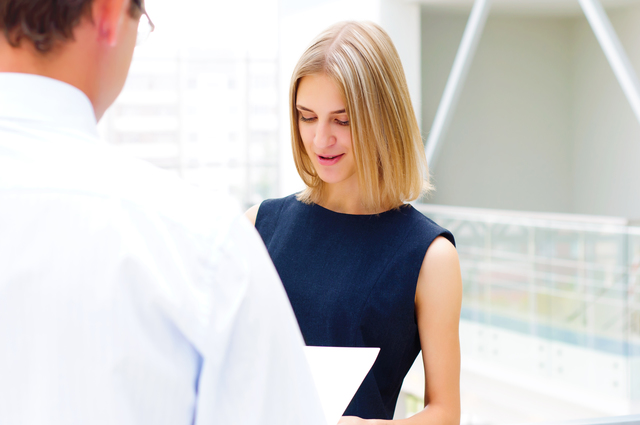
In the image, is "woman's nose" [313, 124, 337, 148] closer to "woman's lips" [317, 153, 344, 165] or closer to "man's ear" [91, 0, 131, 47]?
"woman's lips" [317, 153, 344, 165]

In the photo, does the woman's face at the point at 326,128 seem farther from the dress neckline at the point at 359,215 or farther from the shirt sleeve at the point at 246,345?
the shirt sleeve at the point at 246,345

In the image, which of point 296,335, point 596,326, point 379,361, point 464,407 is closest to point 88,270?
Answer: point 296,335

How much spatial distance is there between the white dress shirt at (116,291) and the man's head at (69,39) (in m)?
0.02

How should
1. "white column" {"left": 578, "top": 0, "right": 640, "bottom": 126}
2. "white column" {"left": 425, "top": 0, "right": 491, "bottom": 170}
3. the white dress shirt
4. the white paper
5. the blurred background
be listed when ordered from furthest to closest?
1. "white column" {"left": 425, "top": 0, "right": 491, "bottom": 170}
2. the blurred background
3. "white column" {"left": 578, "top": 0, "right": 640, "bottom": 126}
4. the white paper
5. the white dress shirt

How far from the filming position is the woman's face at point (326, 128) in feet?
4.12

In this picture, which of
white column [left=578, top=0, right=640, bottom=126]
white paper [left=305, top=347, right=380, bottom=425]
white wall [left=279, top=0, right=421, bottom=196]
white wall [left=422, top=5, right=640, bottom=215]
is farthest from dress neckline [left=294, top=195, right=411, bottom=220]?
white wall [left=422, top=5, right=640, bottom=215]

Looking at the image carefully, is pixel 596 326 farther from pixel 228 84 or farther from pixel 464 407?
pixel 228 84

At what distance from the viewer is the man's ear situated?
0.50 meters

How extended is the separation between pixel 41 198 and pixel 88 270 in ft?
0.21

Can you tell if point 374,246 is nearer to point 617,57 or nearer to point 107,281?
point 107,281

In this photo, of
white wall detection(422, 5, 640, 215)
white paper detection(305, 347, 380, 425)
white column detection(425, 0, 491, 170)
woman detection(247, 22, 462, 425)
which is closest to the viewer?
white paper detection(305, 347, 380, 425)

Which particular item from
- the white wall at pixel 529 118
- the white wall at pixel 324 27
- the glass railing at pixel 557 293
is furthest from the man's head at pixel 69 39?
the white wall at pixel 529 118

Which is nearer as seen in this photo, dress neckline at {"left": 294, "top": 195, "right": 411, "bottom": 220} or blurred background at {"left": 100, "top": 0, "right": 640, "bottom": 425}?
dress neckline at {"left": 294, "top": 195, "right": 411, "bottom": 220}

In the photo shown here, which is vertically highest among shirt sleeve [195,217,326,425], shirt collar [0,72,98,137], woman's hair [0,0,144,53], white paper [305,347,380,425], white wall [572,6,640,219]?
white wall [572,6,640,219]
